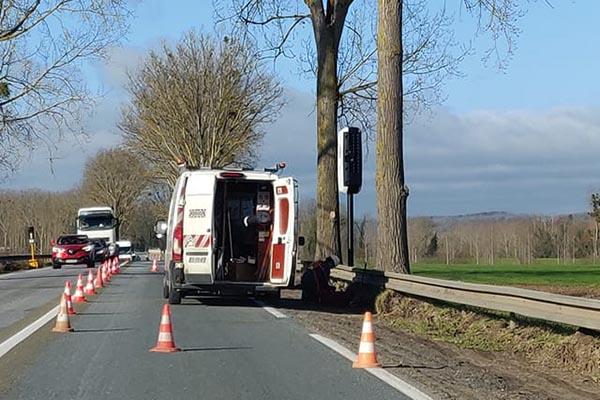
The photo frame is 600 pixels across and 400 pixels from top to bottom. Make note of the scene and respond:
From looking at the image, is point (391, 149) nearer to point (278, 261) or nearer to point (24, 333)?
point (278, 261)

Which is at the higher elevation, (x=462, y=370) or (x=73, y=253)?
(x=73, y=253)

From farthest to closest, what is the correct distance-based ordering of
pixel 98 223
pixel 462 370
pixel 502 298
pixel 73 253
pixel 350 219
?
pixel 98 223
pixel 73 253
pixel 350 219
pixel 502 298
pixel 462 370

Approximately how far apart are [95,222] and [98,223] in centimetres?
21

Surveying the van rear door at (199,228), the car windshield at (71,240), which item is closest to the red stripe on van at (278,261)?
the van rear door at (199,228)

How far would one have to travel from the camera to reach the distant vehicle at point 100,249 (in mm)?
49584

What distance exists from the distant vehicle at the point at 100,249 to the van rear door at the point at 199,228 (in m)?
32.0

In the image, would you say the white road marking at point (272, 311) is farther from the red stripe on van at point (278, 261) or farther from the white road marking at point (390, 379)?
the white road marking at point (390, 379)

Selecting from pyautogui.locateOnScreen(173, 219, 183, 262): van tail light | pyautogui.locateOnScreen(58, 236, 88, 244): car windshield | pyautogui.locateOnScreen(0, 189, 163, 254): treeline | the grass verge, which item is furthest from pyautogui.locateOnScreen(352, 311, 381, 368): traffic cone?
pyautogui.locateOnScreen(0, 189, 163, 254): treeline

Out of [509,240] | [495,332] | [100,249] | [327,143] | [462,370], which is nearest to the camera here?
[462,370]

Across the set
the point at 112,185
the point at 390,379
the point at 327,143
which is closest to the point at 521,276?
the point at 327,143

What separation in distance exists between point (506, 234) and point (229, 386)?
76.7m

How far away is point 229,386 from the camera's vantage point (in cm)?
930

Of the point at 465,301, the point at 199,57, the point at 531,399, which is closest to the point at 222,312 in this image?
the point at 465,301

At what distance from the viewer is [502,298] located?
13.4 m
